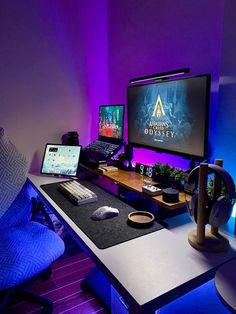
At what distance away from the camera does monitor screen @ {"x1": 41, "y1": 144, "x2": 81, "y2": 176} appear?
1.94m

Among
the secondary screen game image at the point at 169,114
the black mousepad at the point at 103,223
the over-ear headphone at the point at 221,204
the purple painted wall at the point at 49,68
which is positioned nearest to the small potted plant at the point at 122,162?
the secondary screen game image at the point at 169,114

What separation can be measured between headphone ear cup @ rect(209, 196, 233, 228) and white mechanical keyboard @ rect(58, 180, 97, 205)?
0.71m

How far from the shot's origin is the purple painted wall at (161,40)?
1.29 meters

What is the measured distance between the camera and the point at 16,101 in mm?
2004

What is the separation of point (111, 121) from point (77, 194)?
703 millimetres

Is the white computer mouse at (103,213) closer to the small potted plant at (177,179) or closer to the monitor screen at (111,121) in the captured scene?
the small potted plant at (177,179)

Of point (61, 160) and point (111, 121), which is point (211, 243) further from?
point (61, 160)

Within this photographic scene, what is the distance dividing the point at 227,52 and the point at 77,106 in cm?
144

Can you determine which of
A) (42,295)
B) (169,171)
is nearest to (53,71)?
(169,171)

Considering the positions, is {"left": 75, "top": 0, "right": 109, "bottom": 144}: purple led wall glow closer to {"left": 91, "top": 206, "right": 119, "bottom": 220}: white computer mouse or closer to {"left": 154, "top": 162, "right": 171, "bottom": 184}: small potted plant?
{"left": 154, "top": 162, "right": 171, "bottom": 184}: small potted plant

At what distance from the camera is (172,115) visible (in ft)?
4.54

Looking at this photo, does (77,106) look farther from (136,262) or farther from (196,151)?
(136,262)

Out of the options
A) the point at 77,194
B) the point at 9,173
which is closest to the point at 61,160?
the point at 9,173

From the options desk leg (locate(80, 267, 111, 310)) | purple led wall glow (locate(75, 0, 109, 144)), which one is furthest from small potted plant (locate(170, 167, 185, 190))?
purple led wall glow (locate(75, 0, 109, 144))
